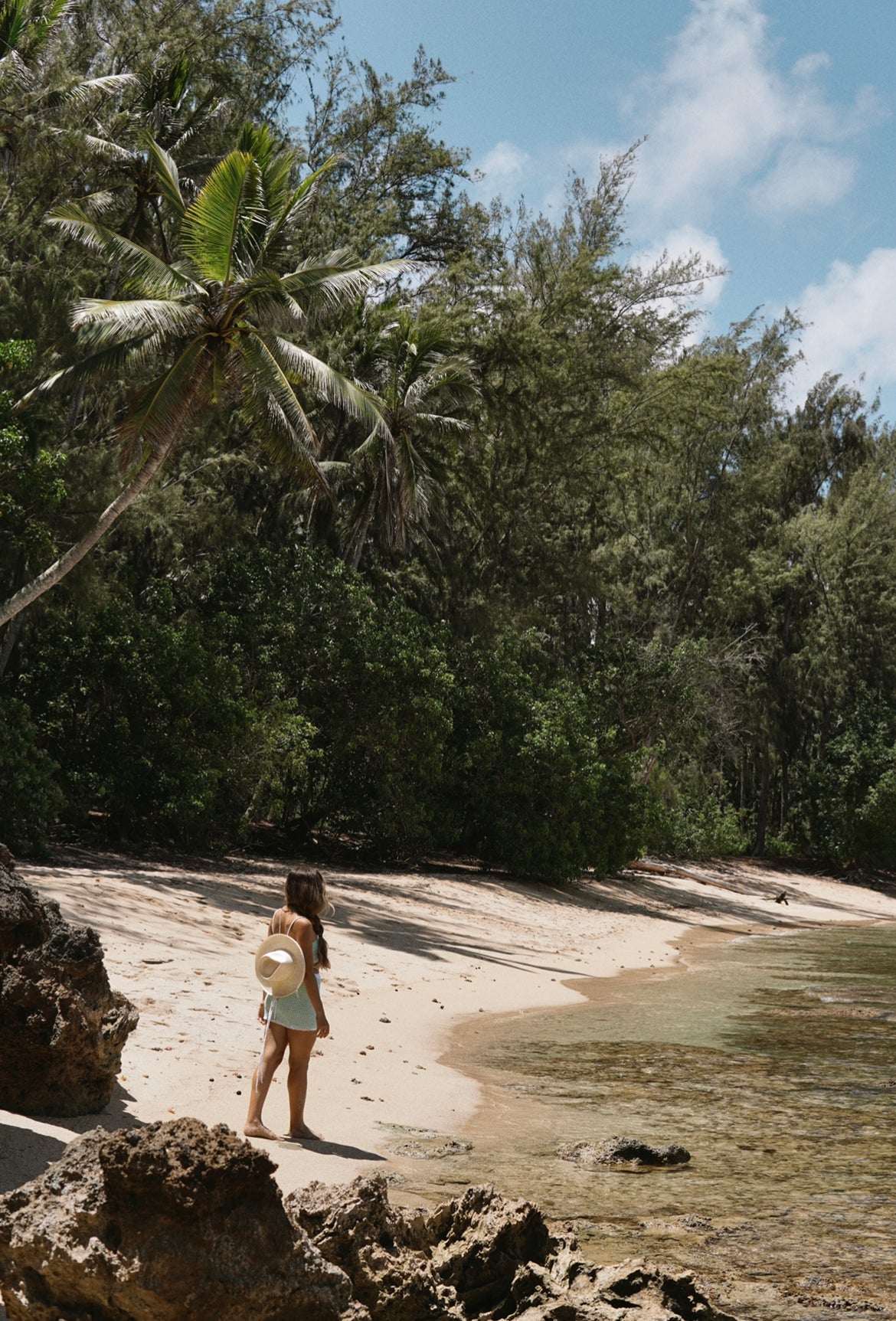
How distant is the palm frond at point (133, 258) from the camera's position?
17.6 meters

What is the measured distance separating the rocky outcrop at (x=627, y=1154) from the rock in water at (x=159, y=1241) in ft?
11.1

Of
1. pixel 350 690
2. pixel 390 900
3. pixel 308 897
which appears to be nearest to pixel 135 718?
pixel 350 690

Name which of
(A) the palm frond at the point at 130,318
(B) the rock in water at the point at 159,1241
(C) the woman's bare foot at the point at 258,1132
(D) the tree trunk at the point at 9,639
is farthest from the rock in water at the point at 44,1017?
(D) the tree trunk at the point at 9,639

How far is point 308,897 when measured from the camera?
6.41 m

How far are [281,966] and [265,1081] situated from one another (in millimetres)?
565

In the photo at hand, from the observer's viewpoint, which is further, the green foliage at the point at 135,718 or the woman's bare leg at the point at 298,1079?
the green foliage at the point at 135,718

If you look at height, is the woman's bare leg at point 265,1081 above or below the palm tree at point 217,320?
below

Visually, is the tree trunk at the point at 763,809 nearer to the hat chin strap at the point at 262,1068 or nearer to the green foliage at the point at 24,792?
the green foliage at the point at 24,792

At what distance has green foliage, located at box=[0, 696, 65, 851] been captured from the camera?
15.1 meters

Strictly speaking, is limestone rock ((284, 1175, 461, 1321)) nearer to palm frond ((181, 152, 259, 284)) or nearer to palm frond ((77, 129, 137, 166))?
palm frond ((181, 152, 259, 284))

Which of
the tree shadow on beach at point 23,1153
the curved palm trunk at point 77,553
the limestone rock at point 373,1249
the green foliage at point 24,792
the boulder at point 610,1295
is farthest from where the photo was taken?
the curved palm trunk at point 77,553

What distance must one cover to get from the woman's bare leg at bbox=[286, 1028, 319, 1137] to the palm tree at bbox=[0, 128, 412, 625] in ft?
36.1

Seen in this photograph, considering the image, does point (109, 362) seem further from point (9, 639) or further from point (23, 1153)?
point (23, 1153)

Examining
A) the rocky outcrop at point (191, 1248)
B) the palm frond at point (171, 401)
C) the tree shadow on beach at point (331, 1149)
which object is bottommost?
the tree shadow on beach at point (331, 1149)
